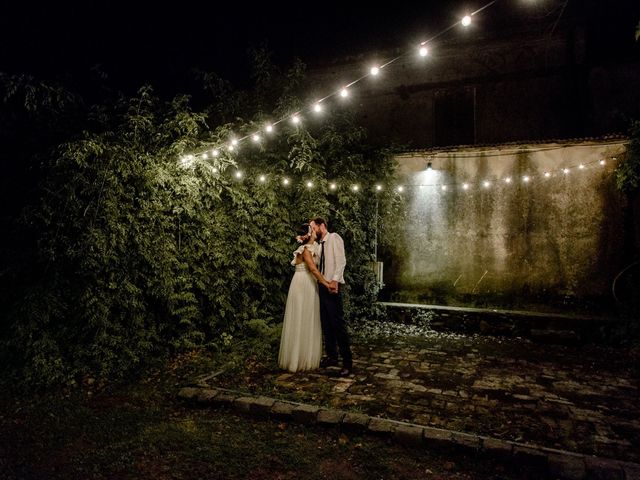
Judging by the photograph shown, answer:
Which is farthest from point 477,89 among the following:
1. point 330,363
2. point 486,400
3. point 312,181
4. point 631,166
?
point 486,400

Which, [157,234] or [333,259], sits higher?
[157,234]

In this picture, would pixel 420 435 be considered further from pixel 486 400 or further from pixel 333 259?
pixel 333 259

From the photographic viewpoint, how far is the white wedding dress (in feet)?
20.5

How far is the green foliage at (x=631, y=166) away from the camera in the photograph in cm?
886

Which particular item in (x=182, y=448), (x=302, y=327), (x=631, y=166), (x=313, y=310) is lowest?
(x=182, y=448)

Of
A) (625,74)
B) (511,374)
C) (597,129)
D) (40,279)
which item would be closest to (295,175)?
(40,279)

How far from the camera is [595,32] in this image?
→ 1379 cm

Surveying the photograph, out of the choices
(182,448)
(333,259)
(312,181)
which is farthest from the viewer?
(312,181)

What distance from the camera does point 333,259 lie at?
6.36 metres

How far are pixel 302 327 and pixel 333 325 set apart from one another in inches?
19.3

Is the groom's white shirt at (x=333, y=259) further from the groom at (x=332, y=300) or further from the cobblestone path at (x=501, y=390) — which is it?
the cobblestone path at (x=501, y=390)

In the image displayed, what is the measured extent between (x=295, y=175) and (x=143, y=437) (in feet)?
18.9

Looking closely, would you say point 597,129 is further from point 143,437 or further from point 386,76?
point 143,437

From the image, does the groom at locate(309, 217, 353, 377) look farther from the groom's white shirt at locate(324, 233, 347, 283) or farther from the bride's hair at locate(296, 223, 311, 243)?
the bride's hair at locate(296, 223, 311, 243)
